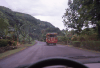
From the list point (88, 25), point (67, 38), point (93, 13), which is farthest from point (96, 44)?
point (67, 38)

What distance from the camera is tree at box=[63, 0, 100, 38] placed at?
1050cm

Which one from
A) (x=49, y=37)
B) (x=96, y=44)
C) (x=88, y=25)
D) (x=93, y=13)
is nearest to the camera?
(x=93, y=13)

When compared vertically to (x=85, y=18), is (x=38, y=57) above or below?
below

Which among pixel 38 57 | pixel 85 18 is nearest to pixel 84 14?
pixel 85 18

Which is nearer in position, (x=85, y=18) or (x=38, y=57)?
(x=38, y=57)

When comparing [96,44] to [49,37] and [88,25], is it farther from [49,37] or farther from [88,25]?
[49,37]

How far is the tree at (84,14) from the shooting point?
414 inches

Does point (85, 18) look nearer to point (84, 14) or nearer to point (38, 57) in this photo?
point (84, 14)

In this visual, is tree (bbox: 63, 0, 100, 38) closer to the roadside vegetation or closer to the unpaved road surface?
the roadside vegetation

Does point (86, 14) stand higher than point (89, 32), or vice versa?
point (86, 14)

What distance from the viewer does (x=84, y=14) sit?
460 inches

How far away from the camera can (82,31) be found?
13625 millimetres

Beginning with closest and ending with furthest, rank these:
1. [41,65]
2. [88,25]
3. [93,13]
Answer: [41,65] → [93,13] → [88,25]

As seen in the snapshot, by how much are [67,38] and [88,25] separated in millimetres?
21201
